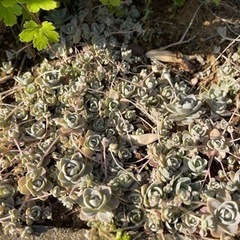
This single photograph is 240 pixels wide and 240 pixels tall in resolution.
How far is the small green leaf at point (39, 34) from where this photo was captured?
2.40 m

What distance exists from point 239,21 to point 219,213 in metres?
1.14

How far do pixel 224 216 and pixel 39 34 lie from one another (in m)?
1.17

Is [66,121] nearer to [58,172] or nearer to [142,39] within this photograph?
[58,172]

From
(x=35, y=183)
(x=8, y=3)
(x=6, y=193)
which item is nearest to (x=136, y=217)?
(x=35, y=183)

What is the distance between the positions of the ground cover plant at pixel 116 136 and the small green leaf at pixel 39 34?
14mm

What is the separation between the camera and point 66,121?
243 centimetres

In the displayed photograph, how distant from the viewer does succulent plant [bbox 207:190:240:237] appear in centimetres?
216

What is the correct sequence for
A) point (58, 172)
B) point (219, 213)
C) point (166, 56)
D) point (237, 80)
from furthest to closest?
point (166, 56)
point (237, 80)
point (58, 172)
point (219, 213)

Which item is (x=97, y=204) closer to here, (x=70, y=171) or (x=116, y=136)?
(x=70, y=171)

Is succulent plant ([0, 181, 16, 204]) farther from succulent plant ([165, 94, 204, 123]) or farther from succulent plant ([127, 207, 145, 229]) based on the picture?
succulent plant ([165, 94, 204, 123])

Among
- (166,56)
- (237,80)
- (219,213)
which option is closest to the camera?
(219,213)

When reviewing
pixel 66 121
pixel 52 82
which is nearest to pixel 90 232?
pixel 66 121

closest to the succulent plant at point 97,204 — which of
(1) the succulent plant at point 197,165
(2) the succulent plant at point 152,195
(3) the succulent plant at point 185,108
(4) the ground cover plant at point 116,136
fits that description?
(4) the ground cover plant at point 116,136

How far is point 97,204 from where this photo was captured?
2.20 metres
